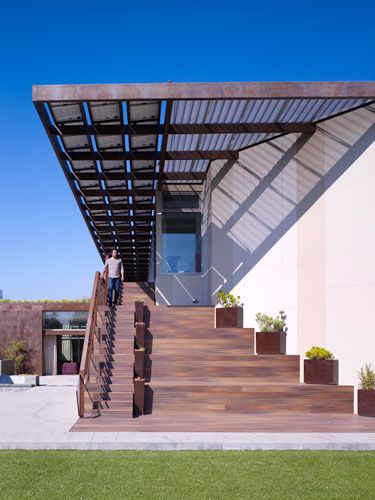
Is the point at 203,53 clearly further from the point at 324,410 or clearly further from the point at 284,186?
the point at 324,410

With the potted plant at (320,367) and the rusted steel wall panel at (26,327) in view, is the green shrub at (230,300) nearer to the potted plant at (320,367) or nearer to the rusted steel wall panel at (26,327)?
the potted plant at (320,367)

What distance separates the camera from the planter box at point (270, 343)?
1347 cm

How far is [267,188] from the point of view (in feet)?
48.9

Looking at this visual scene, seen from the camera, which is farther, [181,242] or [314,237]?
[181,242]

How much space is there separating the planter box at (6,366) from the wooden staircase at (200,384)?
42.9 ft

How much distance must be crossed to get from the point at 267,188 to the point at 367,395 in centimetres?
597

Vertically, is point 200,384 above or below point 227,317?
below

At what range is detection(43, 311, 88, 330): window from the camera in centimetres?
2997

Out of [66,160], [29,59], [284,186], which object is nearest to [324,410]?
[284,186]

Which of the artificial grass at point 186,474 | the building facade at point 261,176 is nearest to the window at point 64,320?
the building facade at point 261,176

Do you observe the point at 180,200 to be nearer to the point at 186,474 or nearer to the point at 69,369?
the point at 69,369

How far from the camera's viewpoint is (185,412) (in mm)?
11117

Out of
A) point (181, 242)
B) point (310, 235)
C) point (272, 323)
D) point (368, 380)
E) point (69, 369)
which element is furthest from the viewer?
point (69, 369)

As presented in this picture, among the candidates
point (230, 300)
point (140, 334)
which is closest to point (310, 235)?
point (230, 300)
